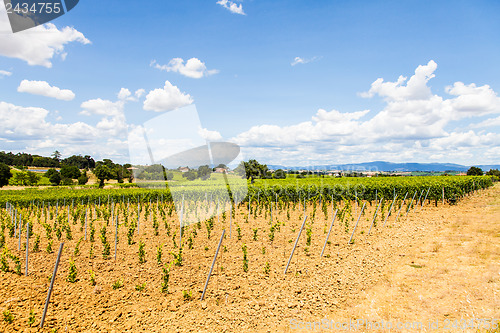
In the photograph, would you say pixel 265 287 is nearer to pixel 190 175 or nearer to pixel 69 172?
pixel 190 175

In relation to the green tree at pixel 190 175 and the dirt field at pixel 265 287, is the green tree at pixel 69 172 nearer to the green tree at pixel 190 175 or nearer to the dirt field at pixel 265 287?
the green tree at pixel 190 175

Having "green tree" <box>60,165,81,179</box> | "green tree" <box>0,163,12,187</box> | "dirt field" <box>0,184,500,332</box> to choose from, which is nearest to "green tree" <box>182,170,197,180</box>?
"dirt field" <box>0,184,500,332</box>

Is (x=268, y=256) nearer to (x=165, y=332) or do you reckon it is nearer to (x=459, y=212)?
(x=165, y=332)

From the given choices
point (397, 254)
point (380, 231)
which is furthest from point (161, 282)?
point (380, 231)

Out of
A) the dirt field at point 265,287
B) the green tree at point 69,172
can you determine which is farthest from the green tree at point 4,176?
the dirt field at point 265,287

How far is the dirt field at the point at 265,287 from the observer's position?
19.0 feet

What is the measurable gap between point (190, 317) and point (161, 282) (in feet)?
6.19

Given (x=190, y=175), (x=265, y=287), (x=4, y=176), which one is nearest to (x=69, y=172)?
(x=4, y=176)

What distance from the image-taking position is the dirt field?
5.78m

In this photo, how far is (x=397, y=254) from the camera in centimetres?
1005

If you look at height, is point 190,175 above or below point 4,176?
below

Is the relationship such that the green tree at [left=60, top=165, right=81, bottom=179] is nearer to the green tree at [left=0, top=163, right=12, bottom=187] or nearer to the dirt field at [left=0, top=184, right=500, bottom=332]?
the green tree at [left=0, top=163, right=12, bottom=187]

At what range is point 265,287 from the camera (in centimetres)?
716

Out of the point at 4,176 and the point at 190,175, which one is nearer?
the point at 190,175
